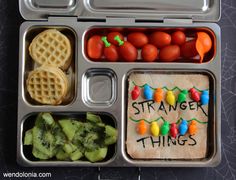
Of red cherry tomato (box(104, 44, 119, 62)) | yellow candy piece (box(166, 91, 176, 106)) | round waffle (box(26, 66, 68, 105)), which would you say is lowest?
yellow candy piece (box(166, 91, 176, 106))

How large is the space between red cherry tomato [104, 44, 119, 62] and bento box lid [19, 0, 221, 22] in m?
0.10

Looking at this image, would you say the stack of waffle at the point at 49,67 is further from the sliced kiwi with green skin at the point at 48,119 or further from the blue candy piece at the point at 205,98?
the blue candy piece at the point at 205,98

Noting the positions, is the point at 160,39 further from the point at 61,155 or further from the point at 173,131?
the point at 61,155

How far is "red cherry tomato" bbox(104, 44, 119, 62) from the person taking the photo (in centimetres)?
122

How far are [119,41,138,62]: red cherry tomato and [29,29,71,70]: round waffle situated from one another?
16 centimetres

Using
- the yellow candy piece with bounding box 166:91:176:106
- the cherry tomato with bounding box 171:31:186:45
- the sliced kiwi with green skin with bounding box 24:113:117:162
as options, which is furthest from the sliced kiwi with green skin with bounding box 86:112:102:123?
the cherry tomato with bounding box 171:31:186:45

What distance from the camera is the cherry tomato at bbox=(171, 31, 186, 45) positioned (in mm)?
1221

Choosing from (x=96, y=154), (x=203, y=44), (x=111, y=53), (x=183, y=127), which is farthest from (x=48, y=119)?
(x=203, y=44)

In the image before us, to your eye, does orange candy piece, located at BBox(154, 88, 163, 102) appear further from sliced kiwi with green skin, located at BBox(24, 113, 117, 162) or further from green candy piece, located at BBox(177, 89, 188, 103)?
sliced kiwi with green skin, located at BBox(24, 113, 117, 162)

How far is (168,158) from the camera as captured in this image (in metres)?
1.18

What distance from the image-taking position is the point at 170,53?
121 cm

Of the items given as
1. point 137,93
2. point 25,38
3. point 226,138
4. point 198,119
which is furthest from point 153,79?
point 25,38

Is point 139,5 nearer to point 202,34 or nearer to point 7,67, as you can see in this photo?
point 202,34

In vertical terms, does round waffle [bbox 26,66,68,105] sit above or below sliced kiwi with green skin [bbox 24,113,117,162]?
above
